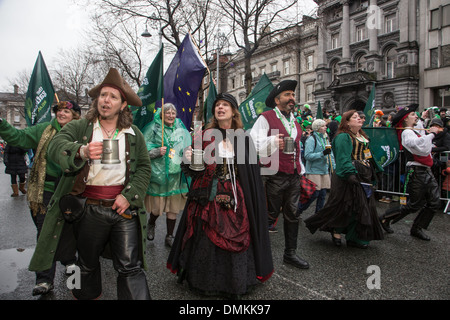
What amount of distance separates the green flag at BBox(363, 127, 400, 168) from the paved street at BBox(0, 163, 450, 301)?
2.23 m

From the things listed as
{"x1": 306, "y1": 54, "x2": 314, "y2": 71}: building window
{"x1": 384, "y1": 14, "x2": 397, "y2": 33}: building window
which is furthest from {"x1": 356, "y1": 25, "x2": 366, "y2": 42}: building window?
{"x1": 306, "y1": 54, "x2": 314, "y2": 71}: building window

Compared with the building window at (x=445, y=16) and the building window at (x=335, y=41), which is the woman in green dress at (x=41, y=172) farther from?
the building window at (x=335, y=41)

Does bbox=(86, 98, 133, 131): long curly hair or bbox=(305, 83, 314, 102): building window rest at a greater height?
bbox=(305, 83, 314, 102): building window

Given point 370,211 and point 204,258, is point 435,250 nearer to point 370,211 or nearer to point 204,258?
point 370,211

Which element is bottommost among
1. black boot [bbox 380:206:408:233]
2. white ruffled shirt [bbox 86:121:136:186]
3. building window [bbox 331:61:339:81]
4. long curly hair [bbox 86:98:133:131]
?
black boot [bbox 380:206:408:233]

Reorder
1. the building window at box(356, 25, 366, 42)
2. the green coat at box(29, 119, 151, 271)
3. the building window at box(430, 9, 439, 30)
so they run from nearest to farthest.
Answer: the green coat at box(29, 119, 151, 271) < the building window at box(430, 9, 439, 30) < the building window at box(356, 25, 366, 42)

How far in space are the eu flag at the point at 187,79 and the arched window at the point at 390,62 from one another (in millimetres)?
30814

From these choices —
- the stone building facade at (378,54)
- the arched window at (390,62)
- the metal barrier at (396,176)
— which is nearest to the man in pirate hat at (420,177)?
the metal barrier at (396,176)

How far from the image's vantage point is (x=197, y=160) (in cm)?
269

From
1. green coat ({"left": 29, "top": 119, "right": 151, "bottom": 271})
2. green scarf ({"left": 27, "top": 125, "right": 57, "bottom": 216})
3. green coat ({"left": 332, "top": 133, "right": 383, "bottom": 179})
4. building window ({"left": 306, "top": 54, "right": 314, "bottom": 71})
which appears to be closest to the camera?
green coat ({"left": 29, "top": 119, "right": 151, "bottom": 271})

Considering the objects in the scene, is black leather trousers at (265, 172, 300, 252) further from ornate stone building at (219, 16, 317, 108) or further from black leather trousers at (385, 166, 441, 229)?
ornate stone building at (219, 16, 317, 108)

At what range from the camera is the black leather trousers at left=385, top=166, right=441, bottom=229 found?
4.61 metres

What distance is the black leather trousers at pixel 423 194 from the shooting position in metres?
4.61

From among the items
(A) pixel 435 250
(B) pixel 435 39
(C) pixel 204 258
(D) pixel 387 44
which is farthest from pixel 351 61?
(C) pixel 204 258
